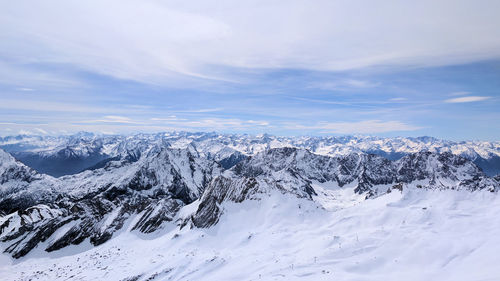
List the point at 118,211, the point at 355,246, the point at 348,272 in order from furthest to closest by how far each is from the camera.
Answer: the point at 118,211 < the point at 355,246 < the point at 348,272

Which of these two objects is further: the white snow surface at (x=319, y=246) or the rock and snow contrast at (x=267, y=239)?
the rock and snow contrast at (x=267, y=239)

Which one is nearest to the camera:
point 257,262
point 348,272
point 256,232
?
point 348,272

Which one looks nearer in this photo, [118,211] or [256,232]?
[256,232]

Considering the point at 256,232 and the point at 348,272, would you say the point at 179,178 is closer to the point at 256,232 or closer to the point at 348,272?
the point at 256,232

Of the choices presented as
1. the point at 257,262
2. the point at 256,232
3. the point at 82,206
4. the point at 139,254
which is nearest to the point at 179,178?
the point at 82,206

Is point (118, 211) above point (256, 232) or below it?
below

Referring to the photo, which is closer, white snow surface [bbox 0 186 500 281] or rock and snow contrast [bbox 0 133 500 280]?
white snow surface [bbox 0 186 500 281]

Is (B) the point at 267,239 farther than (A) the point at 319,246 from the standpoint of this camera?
Yes

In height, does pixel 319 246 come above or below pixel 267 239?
above
